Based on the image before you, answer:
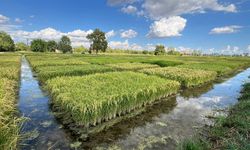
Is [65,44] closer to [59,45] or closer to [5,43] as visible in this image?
[59,45]

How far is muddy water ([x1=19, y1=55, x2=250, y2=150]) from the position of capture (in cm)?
834

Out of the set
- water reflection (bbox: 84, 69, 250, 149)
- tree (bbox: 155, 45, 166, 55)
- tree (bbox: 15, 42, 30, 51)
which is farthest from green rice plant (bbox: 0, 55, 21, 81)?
tree (bbox: 15, 42, 30, 51)

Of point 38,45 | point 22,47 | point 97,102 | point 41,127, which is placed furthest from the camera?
point 22,47

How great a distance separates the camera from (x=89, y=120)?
9.46 m

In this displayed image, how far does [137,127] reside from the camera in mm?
10352

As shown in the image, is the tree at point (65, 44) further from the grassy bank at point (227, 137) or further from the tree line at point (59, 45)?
the grassy bank at point (227, 137)

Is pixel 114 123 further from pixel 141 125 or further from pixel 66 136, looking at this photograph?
pixel 66 136

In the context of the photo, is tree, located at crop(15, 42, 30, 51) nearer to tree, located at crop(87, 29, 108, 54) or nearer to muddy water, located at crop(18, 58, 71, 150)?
tree, located at crop(87, 29, 108, 54)

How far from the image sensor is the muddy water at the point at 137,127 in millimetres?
8344

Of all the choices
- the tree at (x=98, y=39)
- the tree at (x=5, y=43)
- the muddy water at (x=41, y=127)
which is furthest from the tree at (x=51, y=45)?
the muddy water at (x=41, y=127)

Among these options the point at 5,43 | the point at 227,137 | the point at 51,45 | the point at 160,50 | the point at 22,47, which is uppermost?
A: the point at 51,45

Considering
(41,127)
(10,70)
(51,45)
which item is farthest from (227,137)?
(51,45)

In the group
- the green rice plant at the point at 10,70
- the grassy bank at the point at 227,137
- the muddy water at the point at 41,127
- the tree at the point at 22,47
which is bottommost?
the muddy water at the point at 41,127

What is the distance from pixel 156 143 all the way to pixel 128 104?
365 centimetres
